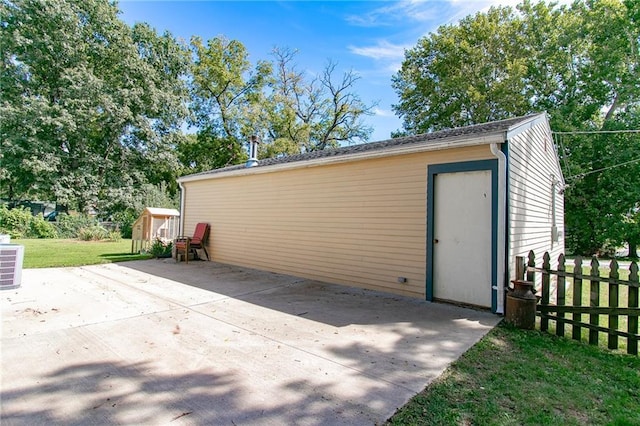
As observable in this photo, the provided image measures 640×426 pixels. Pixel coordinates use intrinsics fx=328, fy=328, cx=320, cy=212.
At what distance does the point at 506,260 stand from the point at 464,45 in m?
18.6

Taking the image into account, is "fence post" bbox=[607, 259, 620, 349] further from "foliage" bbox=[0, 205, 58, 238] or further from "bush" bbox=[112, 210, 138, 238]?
"foliage" bbox=[0, 205, 58, 238]

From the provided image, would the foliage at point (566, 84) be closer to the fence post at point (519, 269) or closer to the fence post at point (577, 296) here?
the fence post at point (519, 269)

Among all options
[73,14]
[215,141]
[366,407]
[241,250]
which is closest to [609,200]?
[241,250]

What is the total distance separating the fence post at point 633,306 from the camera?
3426mm

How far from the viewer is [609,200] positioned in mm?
14656

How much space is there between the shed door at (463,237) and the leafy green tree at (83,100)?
2090 cm

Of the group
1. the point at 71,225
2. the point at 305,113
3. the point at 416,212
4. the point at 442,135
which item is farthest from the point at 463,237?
the point at 305,113

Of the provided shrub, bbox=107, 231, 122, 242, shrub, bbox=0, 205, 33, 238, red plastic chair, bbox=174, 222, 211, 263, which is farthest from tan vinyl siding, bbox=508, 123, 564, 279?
shrub, bbox=0, 205, 33, 238

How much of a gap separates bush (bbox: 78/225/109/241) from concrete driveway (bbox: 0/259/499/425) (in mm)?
11315

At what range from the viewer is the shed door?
4.70 meters

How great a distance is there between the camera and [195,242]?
9.32m

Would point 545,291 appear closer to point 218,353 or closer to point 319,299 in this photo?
point 319,299

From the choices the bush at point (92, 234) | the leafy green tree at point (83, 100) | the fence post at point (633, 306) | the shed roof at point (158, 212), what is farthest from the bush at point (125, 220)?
the fence post at point (633, 306)

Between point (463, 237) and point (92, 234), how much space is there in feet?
54.7
